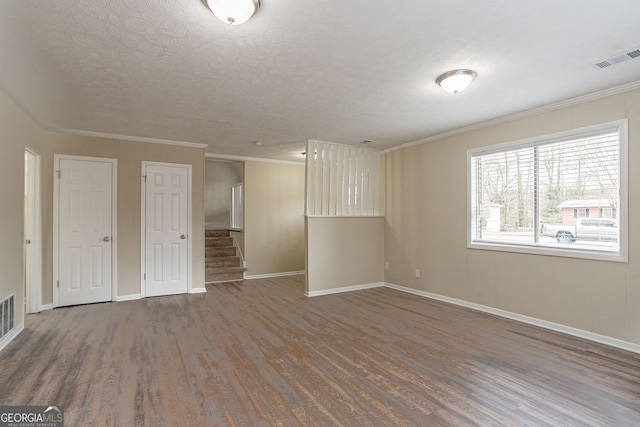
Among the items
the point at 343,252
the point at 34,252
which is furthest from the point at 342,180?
the point at 34,252

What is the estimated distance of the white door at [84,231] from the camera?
4.82m

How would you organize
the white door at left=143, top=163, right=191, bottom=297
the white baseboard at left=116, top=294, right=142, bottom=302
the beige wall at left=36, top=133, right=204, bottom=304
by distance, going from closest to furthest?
1. the beige wall at left=36, top=133, right=204, bottom=304
2. the white baseboard at left=116, top=294, right=142, bottom=302
3. the white door at left=143, top=163, right=191, bottom=297

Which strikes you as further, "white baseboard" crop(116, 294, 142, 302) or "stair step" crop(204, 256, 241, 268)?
"stair step" crop(204, 256, 241, 268)

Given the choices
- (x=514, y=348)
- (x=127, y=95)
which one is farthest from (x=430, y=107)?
(x=127, y=95)

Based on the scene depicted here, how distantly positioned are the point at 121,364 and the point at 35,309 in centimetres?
263

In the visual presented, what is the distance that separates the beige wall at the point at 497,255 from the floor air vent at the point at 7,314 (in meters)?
5.25

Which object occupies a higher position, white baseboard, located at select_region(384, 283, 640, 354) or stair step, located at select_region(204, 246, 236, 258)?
stair step, located at select_region(204, 246, 236, 258)

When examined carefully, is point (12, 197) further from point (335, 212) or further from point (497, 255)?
point (497, 255)

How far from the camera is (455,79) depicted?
2980 millimetres

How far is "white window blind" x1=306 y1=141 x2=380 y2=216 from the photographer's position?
5648 mm

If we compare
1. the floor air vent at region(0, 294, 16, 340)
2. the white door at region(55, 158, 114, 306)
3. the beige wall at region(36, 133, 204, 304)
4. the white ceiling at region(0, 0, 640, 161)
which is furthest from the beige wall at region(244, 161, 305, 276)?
the floor air vent at region(0, 294, 16, 340)

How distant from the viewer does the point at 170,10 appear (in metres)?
2.07

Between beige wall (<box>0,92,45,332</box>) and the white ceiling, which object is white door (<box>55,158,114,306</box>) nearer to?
the white ceiling

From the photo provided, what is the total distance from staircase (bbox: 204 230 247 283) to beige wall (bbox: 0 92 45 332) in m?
3.09
